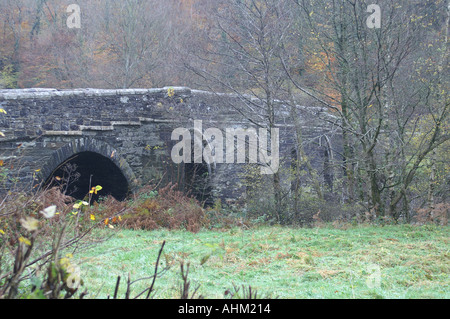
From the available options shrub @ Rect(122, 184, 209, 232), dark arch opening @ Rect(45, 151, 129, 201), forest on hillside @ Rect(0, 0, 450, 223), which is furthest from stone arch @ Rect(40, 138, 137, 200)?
forest on hillside @ Rect(0, 0, 450, 223)

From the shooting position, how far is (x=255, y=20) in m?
10.0

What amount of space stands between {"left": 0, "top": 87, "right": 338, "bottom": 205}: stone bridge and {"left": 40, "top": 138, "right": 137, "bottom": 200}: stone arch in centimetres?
3

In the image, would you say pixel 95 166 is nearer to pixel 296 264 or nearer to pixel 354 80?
pixel 354 80

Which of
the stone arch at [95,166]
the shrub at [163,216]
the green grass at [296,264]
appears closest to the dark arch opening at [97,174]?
the stone arch at [95,166]

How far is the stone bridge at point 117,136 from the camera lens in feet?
35.1

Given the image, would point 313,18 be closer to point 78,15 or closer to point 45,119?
point 45,119

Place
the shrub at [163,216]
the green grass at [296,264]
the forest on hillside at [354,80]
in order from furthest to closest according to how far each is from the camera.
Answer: the shrub at [163,216] < the forest on hillside at [354,80] < the green grass at [296,264]

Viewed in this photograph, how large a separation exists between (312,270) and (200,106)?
8.76 meters

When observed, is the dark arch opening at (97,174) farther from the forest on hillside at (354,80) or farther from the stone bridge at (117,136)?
the forest on hillside at (354,80)

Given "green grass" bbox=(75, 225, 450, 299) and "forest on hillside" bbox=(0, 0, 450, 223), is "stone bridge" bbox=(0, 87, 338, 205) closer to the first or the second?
"forest on hillside" bbox=(0, 0, 450, 223)

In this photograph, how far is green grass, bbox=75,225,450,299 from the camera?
4.33 m

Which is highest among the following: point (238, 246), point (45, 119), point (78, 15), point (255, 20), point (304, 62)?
point (78, 15)

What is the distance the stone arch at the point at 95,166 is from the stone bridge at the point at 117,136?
3 cm
